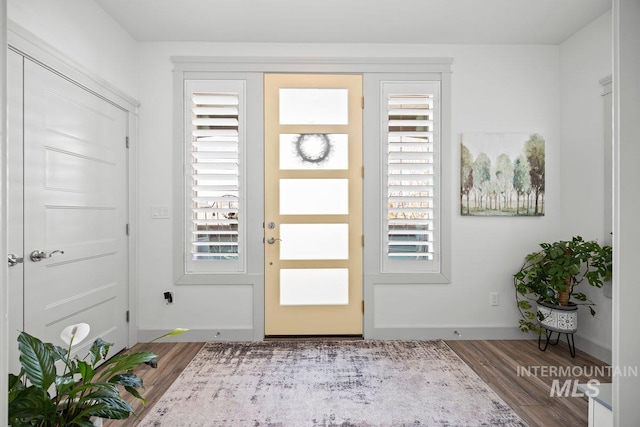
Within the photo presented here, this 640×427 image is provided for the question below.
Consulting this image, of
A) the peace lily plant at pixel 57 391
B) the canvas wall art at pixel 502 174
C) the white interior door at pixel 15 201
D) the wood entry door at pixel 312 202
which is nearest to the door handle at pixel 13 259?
the white interior door at pixel 15 201

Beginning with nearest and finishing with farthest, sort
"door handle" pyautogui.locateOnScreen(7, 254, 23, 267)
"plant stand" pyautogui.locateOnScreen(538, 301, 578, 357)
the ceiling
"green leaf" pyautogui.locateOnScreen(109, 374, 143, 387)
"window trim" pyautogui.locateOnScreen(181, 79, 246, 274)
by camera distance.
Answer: "green leaf" pyautogui.locateOnScreen(109, 374, 143, 387)
"door handle" pyautogui.locateOnScreen(7, 254, 23, 267)
the ceiling
"plant stand" pyautogui.locateOnScreen(538, 301, 578, 357)
"window trim" pyautogui.locateOnScreen(181, 79, 246, 274)

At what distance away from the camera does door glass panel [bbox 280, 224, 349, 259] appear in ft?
11.3

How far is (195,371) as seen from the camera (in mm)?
2738

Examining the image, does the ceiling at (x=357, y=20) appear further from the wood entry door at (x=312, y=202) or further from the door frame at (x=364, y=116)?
the wood entry door at (x=312, y=202)

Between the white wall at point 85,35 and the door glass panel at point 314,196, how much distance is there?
64.2 inches

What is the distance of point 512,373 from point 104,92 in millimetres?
3744

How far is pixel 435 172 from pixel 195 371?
264 centimetres

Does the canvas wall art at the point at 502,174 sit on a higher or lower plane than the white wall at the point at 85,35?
lower

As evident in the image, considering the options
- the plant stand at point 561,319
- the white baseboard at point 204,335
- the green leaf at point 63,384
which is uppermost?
the green leaf at point 63,384

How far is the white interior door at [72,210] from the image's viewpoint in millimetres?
2137

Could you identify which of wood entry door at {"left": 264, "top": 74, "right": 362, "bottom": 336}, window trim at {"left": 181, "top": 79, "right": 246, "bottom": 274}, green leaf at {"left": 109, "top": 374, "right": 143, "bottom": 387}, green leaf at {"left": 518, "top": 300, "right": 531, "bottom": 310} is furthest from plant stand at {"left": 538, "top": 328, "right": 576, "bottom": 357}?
green leaf at {"left": 109, "top": 374, "right": 143, "bottom": 387}

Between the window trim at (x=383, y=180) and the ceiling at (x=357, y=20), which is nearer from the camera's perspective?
the ceiling at (x=357, y=20)

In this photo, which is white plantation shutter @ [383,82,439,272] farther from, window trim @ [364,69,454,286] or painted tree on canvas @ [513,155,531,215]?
painted tree on canvas @ [513,155,531,215]

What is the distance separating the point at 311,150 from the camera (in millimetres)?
3428
